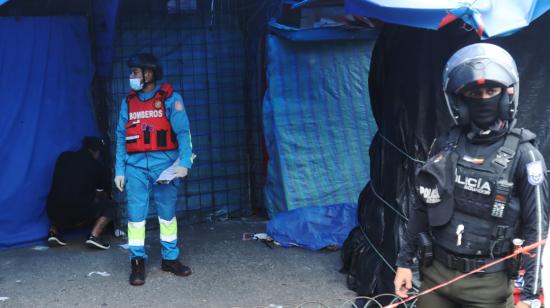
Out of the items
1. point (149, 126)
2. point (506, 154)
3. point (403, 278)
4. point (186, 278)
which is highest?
point (506, 154)

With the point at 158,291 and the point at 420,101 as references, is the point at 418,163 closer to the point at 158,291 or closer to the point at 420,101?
the point at 420,101

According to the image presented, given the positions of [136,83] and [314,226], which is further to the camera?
[314,226]

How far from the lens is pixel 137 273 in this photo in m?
5.96

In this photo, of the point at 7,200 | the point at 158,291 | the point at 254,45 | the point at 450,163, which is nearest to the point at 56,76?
the point at 7,200

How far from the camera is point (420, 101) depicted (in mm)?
5047

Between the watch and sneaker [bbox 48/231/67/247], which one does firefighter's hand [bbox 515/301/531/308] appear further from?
sneaker [bbox 48/231/67/247]

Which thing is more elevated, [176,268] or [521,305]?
[521,305]

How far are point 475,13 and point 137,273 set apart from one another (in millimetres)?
3592

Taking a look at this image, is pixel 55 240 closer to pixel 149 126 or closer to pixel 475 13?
pixel 149 126

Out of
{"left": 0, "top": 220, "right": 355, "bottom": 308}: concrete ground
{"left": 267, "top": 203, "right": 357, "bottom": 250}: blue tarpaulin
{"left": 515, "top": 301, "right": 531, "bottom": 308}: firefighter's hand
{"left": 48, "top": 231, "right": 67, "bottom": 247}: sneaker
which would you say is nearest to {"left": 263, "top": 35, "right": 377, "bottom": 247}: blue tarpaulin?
{"left": 267, "top": 203, "right": 357, "bottom": 250}: blue tarpaulin

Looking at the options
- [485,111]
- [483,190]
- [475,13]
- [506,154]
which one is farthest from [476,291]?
[475,13]

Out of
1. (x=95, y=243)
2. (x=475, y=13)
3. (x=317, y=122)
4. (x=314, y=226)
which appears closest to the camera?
(x=475, y=13)

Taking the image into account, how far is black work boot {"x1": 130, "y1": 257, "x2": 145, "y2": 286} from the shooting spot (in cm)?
593

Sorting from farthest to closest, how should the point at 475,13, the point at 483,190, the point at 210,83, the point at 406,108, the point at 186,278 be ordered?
the point at 210,83 < the point at 186,278 < the point at 406,108 < the point at 475,13 < the point at 483,190
